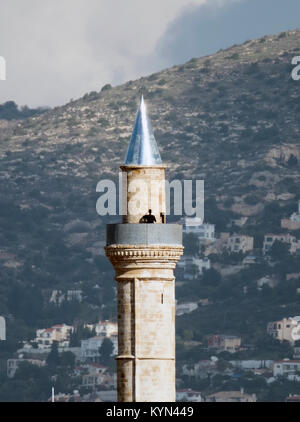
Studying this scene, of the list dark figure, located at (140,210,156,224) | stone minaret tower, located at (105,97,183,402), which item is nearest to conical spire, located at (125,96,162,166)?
stone minaret tower, located at (105,97,183,402)

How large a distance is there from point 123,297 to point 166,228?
1.91m

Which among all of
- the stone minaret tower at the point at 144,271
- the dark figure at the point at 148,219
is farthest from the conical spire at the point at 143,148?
the dark figure at the point at 148,219

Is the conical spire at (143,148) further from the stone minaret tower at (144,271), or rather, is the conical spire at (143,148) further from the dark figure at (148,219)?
the dark figure at (148,219)

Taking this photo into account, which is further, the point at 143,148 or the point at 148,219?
the point at 148,219

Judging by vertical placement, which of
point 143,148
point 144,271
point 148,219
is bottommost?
point 144,271

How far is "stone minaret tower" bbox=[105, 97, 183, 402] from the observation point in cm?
5681

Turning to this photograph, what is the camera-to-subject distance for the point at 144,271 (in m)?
57.9

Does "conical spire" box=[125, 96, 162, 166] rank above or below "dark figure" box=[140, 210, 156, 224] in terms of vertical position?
above

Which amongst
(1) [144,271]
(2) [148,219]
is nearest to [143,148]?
(2) [148,219]

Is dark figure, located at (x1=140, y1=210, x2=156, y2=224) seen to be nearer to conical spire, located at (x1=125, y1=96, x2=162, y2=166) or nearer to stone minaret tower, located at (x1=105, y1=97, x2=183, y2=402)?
stone minaret tower, located at (x1=105, y1=97, x2=183, y2=402)

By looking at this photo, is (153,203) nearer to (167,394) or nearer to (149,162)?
(149,162)

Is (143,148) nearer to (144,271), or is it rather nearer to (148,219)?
(148,219)

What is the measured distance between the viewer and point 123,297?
57.7 m
